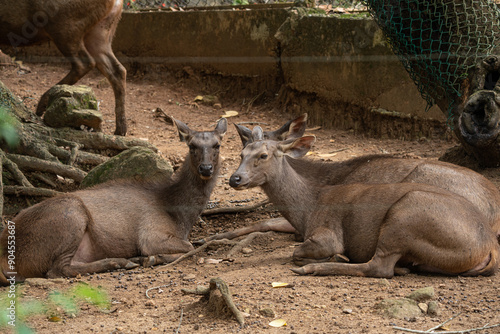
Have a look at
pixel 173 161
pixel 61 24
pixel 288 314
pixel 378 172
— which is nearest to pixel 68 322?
pixel 288 314

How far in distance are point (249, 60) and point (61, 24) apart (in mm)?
3231

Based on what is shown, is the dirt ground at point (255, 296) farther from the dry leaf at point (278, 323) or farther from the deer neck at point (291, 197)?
the deer neck at point (291, 197)

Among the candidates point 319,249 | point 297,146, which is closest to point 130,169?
point 297,146

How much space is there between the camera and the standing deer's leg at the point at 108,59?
894cm

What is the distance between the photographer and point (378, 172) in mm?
5988

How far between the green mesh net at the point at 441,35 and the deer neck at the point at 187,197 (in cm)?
250

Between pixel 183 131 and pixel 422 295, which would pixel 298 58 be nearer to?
pixel 183 131

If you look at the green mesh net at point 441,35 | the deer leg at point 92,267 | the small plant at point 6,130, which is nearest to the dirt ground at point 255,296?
the deer leg at point 92,267

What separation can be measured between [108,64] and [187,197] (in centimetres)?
369

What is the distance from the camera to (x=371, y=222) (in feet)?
16.3

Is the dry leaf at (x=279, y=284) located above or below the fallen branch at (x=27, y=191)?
above

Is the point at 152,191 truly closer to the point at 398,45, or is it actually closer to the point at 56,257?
the point at 56,257

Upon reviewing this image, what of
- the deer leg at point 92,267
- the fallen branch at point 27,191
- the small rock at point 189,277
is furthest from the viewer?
the fallen branch at point 27,191

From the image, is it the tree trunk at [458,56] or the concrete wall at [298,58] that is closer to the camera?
the tree trunk at [458,56]
